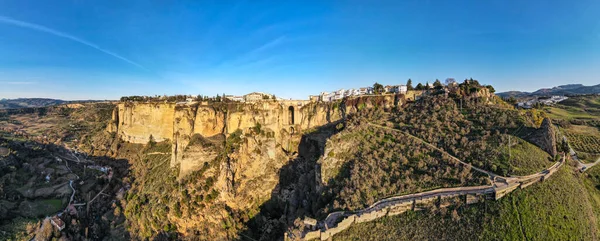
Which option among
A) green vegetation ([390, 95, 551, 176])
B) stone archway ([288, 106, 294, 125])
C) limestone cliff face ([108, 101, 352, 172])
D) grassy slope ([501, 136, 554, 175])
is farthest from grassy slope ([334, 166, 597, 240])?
stone archway ([288, 106, 294, 125])

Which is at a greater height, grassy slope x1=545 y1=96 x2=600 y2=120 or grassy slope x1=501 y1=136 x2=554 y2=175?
grassy slope x1=545 y1=96 x2=600 y2=120

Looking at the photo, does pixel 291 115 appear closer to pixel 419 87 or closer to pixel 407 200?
pixel 419 87

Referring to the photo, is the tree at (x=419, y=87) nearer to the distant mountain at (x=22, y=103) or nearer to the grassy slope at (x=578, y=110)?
the grassy slope at (x=578, y=110)

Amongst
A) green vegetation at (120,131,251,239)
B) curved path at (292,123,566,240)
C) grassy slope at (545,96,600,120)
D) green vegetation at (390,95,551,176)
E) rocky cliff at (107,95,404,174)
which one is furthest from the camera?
grassy slope at (545,96,600,120)

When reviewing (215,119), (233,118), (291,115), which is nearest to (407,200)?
(291,115)

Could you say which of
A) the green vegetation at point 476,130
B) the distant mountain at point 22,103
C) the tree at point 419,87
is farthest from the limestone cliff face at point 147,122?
the distant mountain at point 22,103

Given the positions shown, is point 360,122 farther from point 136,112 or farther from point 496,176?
point 136,112

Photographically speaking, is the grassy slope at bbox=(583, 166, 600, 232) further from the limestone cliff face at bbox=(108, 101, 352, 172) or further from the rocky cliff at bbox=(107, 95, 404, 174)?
the limestone cliff face at bbox=(108, 101, 352, 172)
